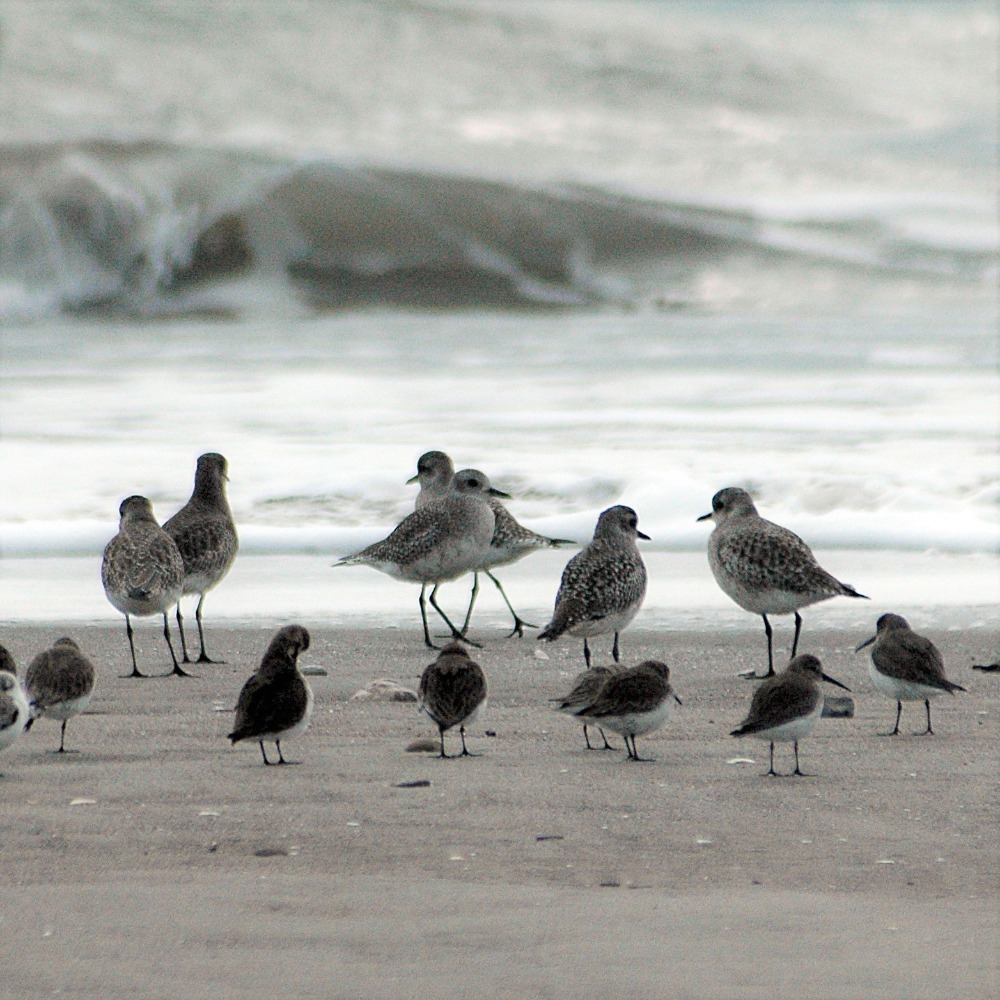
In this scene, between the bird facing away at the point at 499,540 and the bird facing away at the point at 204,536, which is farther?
the bird facing away at the point at 499,540

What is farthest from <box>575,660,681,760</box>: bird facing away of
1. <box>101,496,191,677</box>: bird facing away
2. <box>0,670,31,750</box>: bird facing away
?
<box>101,496,191,677</box>: bird facing away

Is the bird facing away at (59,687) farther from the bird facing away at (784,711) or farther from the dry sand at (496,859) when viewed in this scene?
the bird facing away at (784,711)

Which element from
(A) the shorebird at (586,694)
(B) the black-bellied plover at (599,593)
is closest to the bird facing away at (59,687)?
(A) the shorebird at (586,694)

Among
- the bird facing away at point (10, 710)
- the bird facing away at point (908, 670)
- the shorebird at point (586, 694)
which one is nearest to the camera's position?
the bird facing away at point (10, 710)

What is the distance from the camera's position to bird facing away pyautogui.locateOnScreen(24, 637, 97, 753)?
19.8 feet

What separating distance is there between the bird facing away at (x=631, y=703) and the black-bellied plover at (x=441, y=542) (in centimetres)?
268

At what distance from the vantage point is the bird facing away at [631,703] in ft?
19.6

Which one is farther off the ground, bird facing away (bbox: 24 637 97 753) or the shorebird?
bird facing away (bbox: 24 637 97 753)

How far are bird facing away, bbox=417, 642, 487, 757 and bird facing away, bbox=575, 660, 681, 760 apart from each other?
0.38 m

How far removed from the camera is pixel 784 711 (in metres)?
5.88

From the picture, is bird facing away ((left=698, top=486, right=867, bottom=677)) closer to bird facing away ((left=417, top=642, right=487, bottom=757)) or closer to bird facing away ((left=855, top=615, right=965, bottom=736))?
bird facing away ((left=855, top=615, right=965, bottom=736))

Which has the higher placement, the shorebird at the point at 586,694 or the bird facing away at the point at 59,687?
the bird facing away at the point at 59,687

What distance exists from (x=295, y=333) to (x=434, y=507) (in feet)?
60.0

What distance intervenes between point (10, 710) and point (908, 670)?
10.8ft
